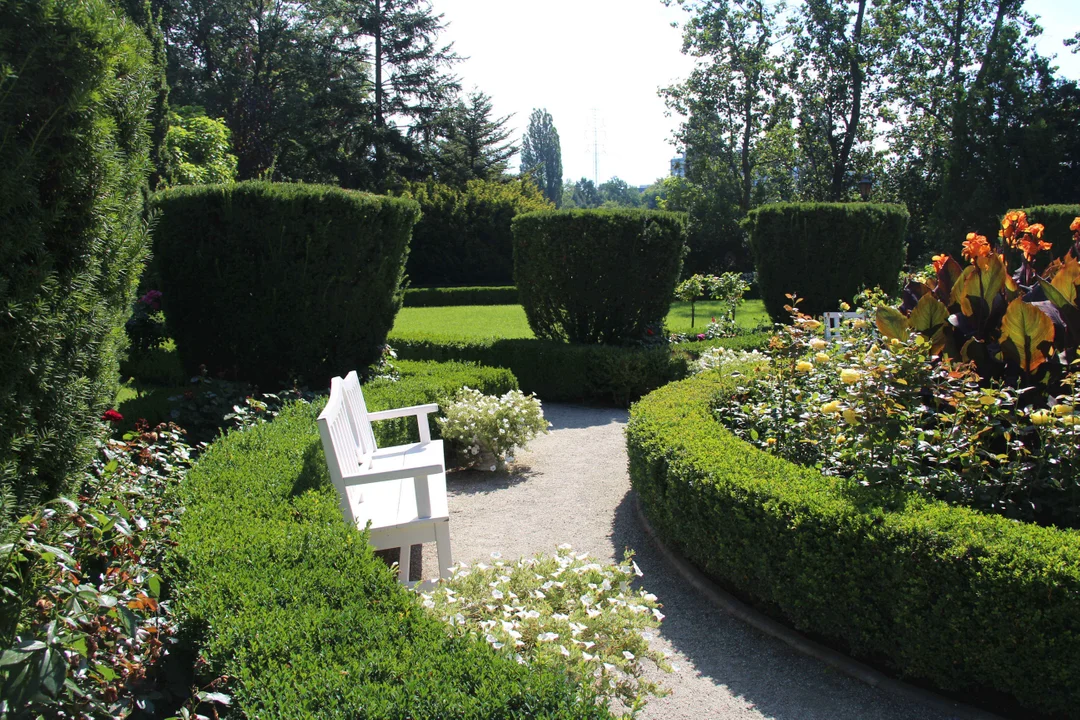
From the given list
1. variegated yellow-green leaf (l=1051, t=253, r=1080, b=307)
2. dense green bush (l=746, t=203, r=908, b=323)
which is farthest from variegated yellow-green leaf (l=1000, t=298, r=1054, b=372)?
dense green bush (l=746, t=203, r=908, b=323)

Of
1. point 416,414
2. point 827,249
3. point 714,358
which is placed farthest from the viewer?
point 827,249

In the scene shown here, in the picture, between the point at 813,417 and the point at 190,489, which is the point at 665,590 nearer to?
the point at 813,417

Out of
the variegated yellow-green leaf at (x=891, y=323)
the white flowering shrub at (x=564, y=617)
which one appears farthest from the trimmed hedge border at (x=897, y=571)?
the variegated yellow-green leaf at (x=891, y=323)

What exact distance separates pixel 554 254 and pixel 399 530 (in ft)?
20.9

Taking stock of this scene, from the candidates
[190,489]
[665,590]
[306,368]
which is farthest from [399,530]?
[306,368]

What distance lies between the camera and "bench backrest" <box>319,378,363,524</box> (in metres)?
3.43

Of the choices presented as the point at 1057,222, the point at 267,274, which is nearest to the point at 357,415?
the point at 267,274

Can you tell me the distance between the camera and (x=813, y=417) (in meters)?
4.16

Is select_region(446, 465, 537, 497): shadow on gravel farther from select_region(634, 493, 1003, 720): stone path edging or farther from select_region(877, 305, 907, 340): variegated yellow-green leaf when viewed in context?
select_region(877, 305, 907, 340): variegated yellow-green leaf

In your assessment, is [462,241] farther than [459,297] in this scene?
Yes

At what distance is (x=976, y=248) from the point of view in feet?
14.8

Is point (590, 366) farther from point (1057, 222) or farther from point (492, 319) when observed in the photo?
point (1057, 222)

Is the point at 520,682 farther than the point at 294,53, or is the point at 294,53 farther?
the point at 294,53

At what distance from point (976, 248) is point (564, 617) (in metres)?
3.62
